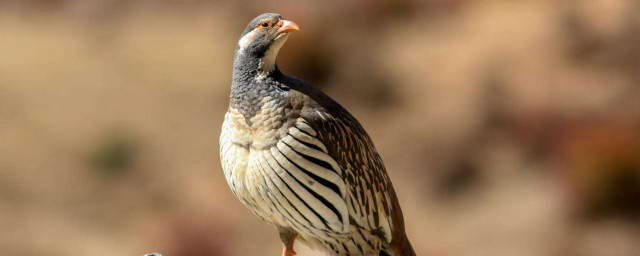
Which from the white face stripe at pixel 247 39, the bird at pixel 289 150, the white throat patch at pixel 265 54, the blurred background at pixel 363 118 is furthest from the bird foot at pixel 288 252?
the blurred background at pixel 363 118

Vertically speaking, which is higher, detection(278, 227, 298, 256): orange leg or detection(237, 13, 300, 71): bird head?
detection(237, 13, 300, 71): bird head

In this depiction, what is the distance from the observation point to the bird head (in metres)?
5.34

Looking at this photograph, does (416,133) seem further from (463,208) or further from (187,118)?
(187,118)

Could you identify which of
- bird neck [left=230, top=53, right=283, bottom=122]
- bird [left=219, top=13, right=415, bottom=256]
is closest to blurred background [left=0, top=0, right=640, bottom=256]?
bird [left=219, top=13, right=415, bottom=256]

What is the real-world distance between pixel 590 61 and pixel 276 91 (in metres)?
14.2

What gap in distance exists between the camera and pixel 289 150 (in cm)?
526

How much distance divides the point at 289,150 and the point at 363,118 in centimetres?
1323

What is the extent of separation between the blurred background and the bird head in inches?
379

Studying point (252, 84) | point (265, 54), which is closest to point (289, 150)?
point (252, 84)

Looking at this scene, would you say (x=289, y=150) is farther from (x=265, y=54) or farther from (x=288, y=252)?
(x=288, y=252)

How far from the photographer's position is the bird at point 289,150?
17.4ft

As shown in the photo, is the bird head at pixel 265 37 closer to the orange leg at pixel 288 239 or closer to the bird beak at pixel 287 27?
the bird beak at pixel 287 27

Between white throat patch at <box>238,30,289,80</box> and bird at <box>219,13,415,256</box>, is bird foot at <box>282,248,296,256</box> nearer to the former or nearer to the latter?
bird at <box>219,13,415,256</box>

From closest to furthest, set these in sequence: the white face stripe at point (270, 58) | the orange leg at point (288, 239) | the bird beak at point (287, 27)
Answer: the bird beak at point (287, 27), the white face stripe at point (270, 58), the orange leg at point (288, 239)
